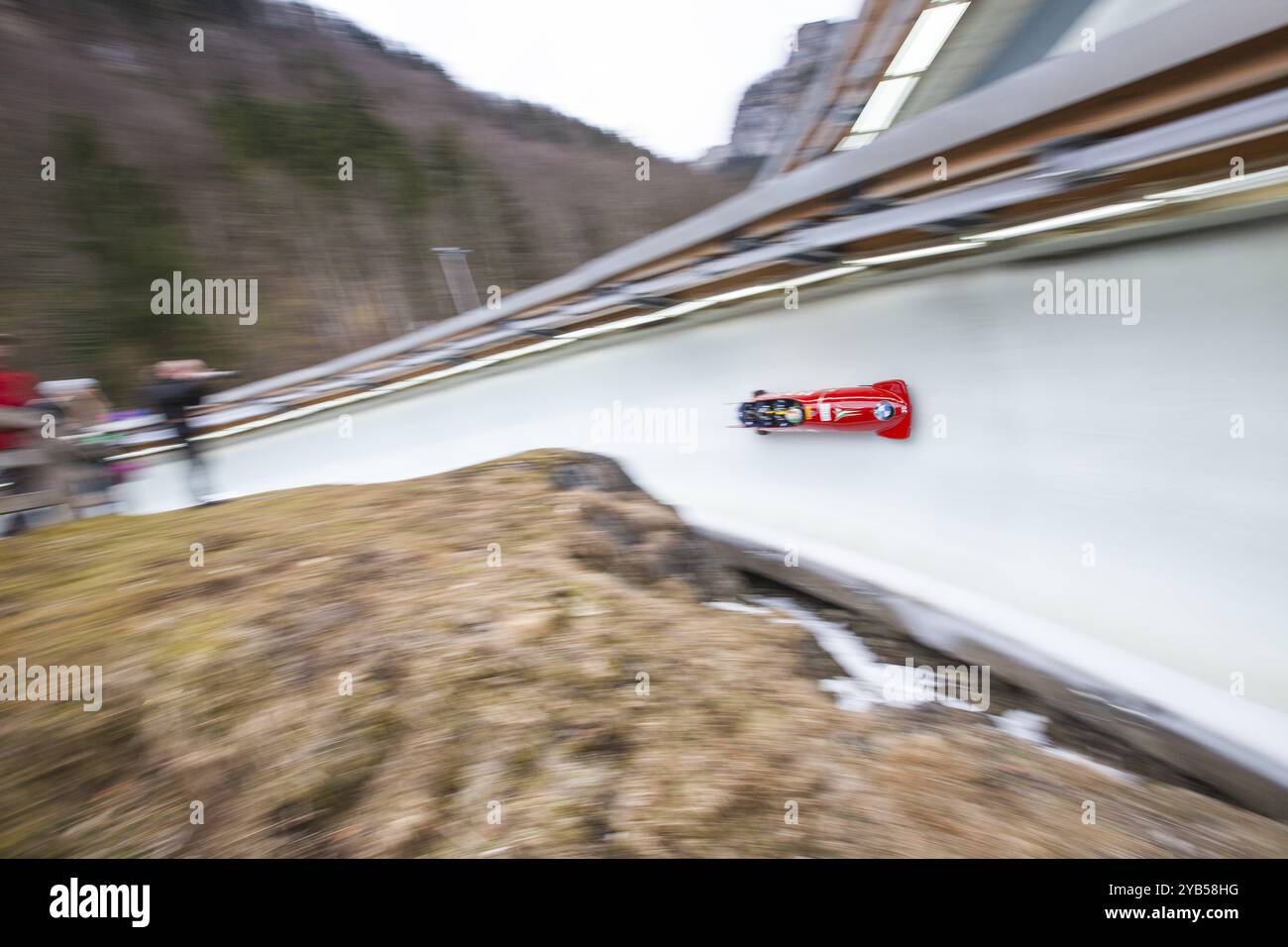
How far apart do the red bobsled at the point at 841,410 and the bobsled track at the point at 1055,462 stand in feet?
0.27

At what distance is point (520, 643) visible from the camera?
83.4 inches

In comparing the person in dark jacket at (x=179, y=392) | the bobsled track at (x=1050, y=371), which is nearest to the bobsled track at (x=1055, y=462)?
the bobsled track at (x=1050, y=371)

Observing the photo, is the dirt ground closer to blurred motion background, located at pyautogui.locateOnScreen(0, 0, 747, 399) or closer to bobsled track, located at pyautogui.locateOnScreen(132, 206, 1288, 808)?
bobsled track, located at pyautogui.locateOnScreen(132, 206, 1288, 808)

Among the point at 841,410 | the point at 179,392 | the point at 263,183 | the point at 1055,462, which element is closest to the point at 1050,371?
the point at 1055,462

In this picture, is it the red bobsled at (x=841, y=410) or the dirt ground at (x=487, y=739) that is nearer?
the dirt ground at (x=487, y=739)

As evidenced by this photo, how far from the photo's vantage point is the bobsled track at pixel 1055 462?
77.8 inches

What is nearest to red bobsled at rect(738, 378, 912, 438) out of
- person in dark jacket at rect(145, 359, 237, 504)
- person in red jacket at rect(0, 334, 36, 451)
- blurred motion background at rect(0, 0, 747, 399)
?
person in dark jacket at rect(145, 359, 237, 504)

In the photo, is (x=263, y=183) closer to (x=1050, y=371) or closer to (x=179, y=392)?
(x=179, y=392)

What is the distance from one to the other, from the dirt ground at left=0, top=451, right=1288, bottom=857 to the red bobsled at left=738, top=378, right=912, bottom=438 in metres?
1.00

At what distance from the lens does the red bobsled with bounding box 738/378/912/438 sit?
282 cm

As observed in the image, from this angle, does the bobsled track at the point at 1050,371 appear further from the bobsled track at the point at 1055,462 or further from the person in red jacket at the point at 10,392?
the person in red jacket at the point at 10,392

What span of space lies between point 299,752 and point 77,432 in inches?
183
